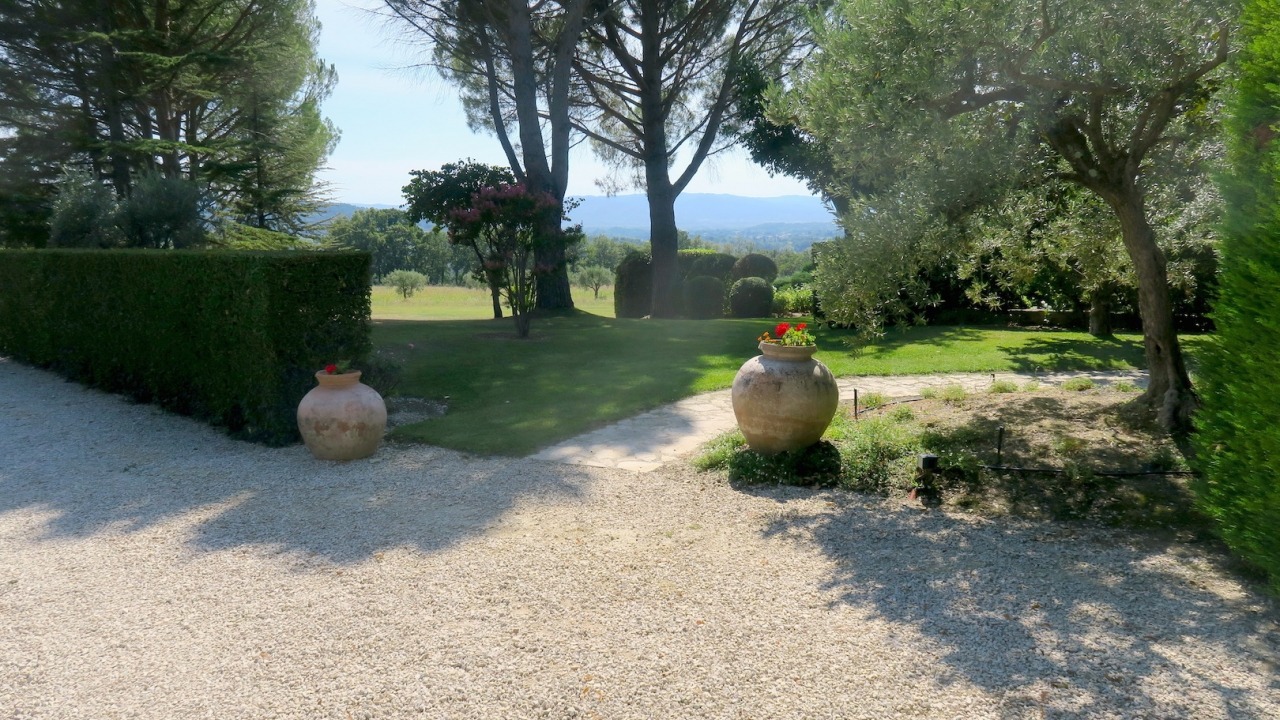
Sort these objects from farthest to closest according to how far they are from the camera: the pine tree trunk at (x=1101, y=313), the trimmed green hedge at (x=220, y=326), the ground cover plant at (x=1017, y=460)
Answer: the pine tree trunk at (x=1101, y=313)
the trimmed green hedge at (x=220, y=326)
the ground cover plant at (x=1017, y=460)

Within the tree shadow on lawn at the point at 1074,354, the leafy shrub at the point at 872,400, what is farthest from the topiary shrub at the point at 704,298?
the leafy shrub at the point at 872,400

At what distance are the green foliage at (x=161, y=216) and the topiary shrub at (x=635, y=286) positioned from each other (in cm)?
1090

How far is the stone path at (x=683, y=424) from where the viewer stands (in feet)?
23.6

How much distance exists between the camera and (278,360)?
7578mm

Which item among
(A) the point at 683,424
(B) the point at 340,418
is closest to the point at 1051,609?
(A) the point at 683,424

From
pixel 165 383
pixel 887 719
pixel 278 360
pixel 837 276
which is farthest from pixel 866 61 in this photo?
pixel 165 383

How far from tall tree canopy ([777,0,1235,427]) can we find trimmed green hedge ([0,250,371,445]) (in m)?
4.66

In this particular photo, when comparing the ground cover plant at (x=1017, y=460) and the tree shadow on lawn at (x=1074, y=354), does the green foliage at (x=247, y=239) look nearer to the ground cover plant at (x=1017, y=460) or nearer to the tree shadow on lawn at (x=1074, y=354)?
the ground cover plant at (x=1017, y=460)

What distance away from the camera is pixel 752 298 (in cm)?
2142

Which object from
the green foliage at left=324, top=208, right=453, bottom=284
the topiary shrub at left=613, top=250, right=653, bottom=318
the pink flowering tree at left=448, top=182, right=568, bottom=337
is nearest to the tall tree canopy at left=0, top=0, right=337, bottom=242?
the pink flowering tree at left=448, top=182, right=568, bottom=337

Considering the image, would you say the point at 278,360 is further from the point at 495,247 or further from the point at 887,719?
the point at 495,247

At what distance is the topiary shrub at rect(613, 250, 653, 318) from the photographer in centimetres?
2317

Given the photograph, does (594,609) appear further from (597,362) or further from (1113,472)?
(597,362)

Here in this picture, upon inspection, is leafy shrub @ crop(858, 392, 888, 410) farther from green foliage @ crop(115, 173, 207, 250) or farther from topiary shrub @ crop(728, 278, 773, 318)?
green foliage @ crop(115, 173, 207, 250)
